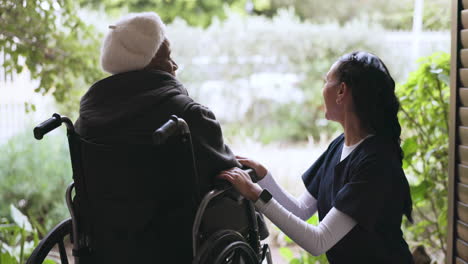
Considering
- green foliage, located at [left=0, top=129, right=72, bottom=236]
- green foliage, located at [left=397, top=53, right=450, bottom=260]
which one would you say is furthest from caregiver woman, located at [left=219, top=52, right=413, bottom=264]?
green foliage, located at [left=0, top=129, right=72, bottom=236]

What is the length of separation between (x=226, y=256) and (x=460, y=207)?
1.00 m

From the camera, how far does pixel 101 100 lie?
1511 mm

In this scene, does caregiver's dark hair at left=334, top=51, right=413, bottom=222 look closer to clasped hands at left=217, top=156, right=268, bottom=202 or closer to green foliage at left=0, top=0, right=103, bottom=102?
clasped hands at left=217, top=156, right=268, bottom=202

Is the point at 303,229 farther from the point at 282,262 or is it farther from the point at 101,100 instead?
the point at 282,262

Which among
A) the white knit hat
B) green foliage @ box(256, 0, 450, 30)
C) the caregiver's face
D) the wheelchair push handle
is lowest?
green foliage @ box(256, 0, 450, 30)

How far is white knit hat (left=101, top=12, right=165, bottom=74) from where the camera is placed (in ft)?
4.99

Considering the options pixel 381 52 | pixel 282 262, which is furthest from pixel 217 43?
pixel 282 262

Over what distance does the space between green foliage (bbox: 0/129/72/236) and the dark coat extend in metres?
2.09

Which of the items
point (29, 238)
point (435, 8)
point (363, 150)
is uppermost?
point (363, 150)

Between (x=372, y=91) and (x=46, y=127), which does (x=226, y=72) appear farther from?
(x=46, y=127)

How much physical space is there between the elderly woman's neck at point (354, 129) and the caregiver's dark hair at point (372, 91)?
19mm

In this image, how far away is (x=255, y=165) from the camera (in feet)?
6.05

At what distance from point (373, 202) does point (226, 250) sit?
47cm

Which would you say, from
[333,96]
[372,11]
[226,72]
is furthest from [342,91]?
[372,11]
